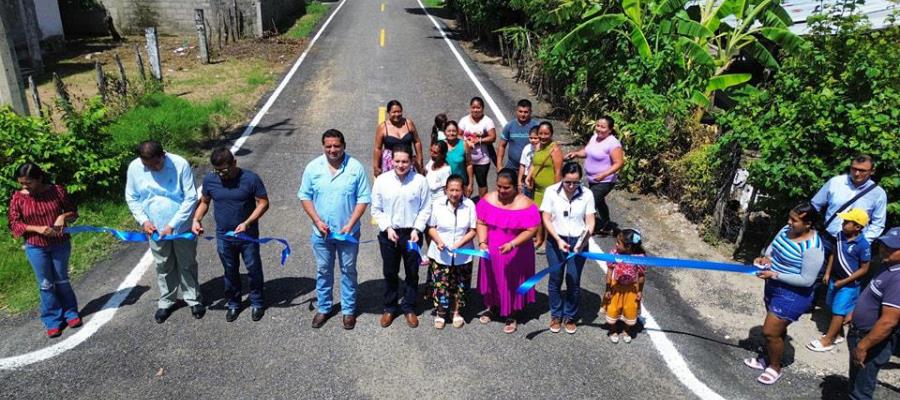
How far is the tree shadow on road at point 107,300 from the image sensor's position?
6254 millimetres

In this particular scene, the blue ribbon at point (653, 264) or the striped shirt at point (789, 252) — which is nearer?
the striped shirt at point (789, 252)

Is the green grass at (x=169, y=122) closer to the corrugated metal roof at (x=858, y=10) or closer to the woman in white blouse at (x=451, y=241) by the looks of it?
the woman in white blouse at (x=451, y=241)

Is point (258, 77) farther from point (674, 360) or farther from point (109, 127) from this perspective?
point (674, 360)

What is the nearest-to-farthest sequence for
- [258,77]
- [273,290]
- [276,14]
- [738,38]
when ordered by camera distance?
[273,290] < [738,38] < [258,77] < [276,14]

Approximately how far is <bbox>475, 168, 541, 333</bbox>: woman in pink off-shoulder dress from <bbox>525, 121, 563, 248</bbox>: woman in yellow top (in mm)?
1427

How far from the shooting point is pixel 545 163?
7.20 metres

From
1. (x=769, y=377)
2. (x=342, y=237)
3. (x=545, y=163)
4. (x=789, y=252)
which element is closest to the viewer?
(x=789, y=252)

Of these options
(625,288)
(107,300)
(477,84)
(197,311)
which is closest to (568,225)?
(625,288)

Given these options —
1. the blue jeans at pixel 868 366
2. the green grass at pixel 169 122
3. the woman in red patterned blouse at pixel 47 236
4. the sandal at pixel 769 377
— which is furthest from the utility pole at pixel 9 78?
the blue jeans at pixel 868 366

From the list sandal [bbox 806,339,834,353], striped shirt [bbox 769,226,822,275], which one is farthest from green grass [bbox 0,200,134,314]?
sandal [bbox 806,339,834,353]

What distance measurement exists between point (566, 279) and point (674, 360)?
1221mm

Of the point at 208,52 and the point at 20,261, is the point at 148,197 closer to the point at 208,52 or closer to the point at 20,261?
the point at 20,261

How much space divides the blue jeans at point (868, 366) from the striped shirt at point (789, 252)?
63cm

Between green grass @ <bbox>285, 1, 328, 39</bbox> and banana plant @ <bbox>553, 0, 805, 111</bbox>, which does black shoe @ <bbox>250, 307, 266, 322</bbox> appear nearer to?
banana plant @ <bbox>553, 0, 805, 111</bbox>
